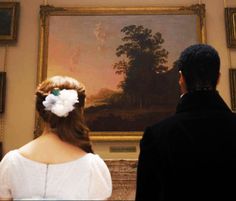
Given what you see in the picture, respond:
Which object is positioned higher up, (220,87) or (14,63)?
(14,63)

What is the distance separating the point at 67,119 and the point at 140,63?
3324mm

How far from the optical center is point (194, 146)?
6.79ft

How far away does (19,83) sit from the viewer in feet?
18.5

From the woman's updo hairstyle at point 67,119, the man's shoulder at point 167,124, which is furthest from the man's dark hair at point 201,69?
the woman's updo hairstyle at point 67,119

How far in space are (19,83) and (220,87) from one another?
3037mm

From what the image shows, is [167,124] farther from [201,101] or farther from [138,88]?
[138,88]

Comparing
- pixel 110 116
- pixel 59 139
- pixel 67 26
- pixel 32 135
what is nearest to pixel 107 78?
pixel 110 116

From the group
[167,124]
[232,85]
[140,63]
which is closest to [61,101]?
[167,124]

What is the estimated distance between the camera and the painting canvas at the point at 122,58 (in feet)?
17.7

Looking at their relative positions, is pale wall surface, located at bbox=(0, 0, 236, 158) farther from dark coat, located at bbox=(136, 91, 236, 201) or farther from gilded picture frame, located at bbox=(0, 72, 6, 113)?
dark coat, located at bbox=(136, 91, 236, 201)

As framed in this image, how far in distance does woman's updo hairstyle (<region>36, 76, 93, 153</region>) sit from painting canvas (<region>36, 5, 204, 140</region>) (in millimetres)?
2926

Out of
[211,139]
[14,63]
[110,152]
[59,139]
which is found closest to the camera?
[211,139]

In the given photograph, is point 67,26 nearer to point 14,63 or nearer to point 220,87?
point 14,63

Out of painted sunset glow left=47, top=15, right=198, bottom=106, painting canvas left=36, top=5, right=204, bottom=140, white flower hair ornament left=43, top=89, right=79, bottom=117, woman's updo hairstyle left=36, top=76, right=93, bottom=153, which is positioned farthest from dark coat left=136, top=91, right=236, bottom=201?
painted sunset glow left=47, top=15, right=198, bottom=106
